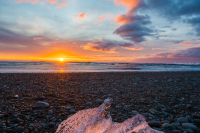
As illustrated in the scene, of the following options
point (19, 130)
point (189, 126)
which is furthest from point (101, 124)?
point (189, 126)

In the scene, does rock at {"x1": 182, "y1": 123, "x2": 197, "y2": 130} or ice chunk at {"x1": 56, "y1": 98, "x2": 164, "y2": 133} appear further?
rock at {"x1": 182, "y1": 123, "x2": 197, "y2": 130}

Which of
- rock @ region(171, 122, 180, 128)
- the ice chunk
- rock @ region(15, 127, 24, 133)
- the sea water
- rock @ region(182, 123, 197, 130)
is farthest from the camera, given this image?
the sea water

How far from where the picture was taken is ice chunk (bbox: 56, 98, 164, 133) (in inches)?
62.8

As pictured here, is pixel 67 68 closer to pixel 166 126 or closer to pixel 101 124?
pixel 166 126

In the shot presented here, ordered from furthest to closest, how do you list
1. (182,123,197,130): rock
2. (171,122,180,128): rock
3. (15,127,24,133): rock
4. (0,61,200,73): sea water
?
(0,61,200,73): sea water → (171,122,180,128): rock → (182,123,197,130): rock → (15,127,24,133): rock

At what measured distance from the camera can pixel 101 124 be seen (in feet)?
5.61

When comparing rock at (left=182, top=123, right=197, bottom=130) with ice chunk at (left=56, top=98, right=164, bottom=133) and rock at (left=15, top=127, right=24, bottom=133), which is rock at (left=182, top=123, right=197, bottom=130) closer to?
ice chunk at (left=56, top=98, right=164, bottom=133)

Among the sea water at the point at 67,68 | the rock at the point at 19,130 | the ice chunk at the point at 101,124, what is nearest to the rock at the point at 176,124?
the ice chunk at the point at 101,124

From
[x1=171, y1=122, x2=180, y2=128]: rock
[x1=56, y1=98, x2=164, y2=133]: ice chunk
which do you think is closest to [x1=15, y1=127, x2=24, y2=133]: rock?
[x1=56, y1=98, x2=164, y2=133]: ice chunk

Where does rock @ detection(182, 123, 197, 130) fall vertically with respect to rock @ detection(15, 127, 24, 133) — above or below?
below

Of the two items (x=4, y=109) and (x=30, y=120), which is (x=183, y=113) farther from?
(x=4, y=109)

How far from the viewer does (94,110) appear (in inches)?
76.0

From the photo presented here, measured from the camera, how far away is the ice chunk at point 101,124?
160 cm

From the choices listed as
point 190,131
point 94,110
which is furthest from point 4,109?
point 190,131
